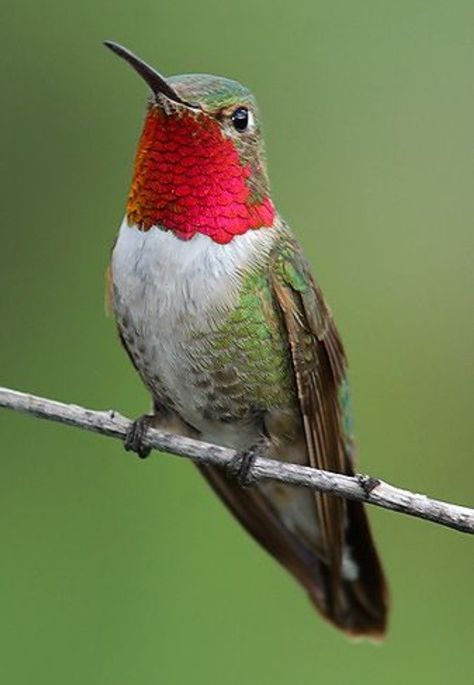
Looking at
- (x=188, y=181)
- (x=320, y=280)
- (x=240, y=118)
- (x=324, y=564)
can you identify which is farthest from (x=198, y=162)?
(x=320, y=280)

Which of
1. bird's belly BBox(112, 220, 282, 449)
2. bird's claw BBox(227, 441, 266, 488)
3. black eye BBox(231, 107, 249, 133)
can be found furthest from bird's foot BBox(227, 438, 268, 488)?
black eye BBox(231, 107, 249, 133)

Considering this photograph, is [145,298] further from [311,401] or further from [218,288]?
[311,401]

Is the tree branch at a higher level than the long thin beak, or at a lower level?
lower

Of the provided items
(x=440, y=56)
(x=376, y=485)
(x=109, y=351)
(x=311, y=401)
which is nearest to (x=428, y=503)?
(x=376, y=485)

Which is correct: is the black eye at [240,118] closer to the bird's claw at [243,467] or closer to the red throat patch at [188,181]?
the red throat patch at [188,181]

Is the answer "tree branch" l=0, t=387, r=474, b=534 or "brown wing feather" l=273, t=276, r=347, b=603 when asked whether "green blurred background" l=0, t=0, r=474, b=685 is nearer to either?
"brown wing feather" l=273, t=276, r=347, b=603

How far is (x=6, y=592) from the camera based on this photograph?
5555mm

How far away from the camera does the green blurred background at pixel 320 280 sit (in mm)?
5543

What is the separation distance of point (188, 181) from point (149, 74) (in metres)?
0.36

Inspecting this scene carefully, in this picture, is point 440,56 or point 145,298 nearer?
point 145,298

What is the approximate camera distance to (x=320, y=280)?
608 centimetres

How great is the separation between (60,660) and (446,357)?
184 centimetres

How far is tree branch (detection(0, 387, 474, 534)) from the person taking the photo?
12.1 ft

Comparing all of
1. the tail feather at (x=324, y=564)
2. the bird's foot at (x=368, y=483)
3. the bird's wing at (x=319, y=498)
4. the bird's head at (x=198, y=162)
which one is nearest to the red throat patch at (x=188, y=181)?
the bird's head at (x=198, y=162)
